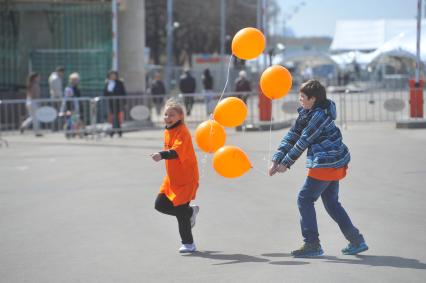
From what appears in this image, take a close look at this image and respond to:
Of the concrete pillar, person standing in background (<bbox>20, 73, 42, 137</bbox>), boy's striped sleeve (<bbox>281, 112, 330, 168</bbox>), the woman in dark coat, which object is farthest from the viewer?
the concrete pillar

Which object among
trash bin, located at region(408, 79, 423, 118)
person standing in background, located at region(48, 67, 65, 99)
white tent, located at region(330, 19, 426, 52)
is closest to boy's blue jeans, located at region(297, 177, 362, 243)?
trash bin, located at region(408, 79, 423, 118)

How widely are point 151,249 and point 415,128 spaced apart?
47.3ft

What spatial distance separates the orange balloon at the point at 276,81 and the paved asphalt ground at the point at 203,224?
140 cm

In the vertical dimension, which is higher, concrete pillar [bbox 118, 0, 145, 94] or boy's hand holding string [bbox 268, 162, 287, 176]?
concrete pillar [bbox 118, 0, 145, 94]

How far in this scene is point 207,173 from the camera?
13484mm

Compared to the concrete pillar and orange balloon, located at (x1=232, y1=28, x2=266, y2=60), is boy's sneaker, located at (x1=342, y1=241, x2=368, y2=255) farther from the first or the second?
the concrete pillar

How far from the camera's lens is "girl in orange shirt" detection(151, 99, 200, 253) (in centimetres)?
758

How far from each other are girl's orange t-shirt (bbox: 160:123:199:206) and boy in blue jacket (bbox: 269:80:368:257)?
2.58 feet

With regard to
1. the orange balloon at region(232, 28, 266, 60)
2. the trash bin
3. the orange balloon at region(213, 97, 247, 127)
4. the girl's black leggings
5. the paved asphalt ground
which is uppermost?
the orange balloon at region(232, 28, 266, 60)

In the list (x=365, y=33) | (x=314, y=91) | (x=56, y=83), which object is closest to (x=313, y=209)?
(x=314, y=91)

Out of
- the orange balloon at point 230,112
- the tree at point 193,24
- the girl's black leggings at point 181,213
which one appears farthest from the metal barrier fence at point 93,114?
the tree at point 193,24

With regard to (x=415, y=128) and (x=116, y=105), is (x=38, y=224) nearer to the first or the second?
(x=116, y=105)

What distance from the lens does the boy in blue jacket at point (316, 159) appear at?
7098mm

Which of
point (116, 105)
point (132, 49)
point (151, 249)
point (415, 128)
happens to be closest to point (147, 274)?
point (151, 249)
